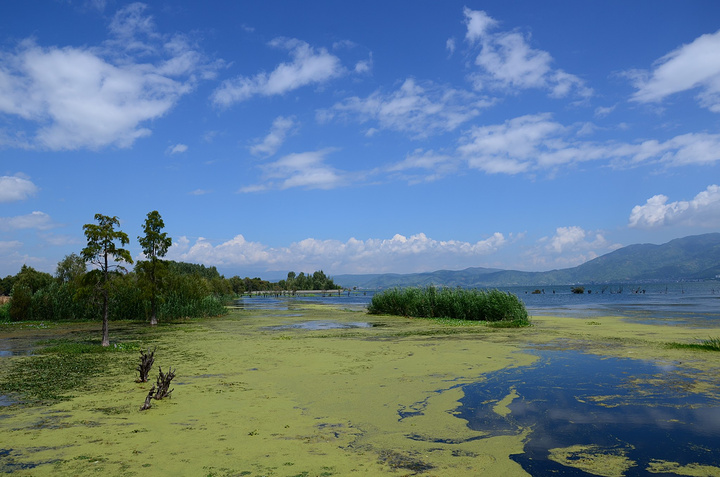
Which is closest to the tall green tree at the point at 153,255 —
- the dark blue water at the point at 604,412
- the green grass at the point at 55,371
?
the green grass at the point at 55,371

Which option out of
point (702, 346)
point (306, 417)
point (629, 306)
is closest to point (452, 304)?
point (702, 346)

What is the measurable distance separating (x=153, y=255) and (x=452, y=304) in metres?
18.5

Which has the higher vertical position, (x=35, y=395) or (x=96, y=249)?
(x=96, y=249)

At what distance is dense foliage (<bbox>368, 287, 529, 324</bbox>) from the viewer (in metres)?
25.5

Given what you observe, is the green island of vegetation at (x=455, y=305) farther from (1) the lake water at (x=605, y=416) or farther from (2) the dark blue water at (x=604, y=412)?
(1) the lake water at (x=605, y=416)

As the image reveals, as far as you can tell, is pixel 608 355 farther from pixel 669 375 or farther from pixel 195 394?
pixel 195 394

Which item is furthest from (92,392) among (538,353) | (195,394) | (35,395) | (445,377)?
(538,353)

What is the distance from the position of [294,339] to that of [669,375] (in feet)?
42.7

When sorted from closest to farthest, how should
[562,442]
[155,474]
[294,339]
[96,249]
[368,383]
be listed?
[155,474] < [562,442] < [368,383] < [96,249] < [294,339]

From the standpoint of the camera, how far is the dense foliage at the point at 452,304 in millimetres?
25500

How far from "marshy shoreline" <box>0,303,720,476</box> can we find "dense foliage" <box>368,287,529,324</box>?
1004 centimetres

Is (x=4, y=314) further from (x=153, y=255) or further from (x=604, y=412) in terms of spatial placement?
(x=604, y=412)

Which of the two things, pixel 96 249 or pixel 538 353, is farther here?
pixel 96 249

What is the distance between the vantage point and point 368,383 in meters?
9.88
